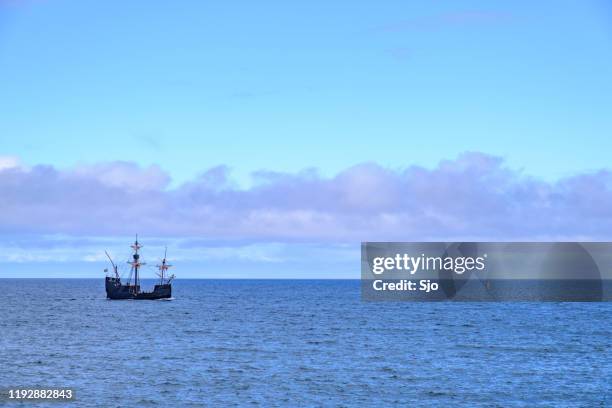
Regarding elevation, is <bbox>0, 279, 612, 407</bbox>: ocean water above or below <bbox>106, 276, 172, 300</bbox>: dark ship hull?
below

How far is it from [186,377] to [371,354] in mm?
22135

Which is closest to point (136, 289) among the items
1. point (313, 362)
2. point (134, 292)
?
point (134, 292)

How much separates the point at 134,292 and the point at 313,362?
11993 centimetres

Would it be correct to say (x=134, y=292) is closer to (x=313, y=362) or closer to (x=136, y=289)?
(x=136, y=289)

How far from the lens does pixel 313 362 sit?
232 ft

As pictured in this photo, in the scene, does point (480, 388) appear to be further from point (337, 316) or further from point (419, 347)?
point (337, 316)

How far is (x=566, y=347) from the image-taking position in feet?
274

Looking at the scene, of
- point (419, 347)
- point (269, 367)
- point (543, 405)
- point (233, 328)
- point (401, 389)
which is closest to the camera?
point (543, 405)

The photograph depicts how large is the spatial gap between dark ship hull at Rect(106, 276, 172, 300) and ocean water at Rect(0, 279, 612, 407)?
61.8 meters

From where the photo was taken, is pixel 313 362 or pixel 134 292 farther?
pixel 134 292

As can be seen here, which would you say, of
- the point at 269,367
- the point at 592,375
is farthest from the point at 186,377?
the point at 592,375

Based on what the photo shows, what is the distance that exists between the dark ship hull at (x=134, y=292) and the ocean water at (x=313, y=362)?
203 feet

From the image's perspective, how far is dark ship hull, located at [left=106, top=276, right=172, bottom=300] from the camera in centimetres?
18175

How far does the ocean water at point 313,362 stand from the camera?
5488 cm
